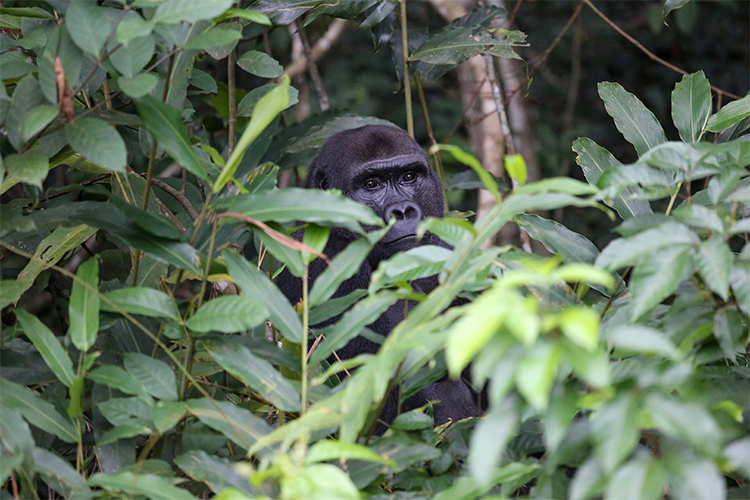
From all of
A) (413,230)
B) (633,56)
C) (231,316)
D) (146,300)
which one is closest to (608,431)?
(231,316)

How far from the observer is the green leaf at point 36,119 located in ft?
4.64

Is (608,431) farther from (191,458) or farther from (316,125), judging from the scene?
(316,125)

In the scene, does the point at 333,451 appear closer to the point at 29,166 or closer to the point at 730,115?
the point at 29,166

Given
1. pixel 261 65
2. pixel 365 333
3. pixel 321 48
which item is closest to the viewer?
pixel 365 333

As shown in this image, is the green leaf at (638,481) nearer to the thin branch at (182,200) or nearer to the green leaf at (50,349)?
the green leaf at (50,349)

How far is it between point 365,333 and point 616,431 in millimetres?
667

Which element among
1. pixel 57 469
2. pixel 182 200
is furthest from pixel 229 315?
pixel 182 200

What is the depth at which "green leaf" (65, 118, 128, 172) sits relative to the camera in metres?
1.45

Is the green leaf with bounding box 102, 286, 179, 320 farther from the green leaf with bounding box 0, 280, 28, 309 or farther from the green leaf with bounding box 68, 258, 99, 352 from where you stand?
the green leaf with bounding box 0, 280, 28, 309

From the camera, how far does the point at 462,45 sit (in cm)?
288

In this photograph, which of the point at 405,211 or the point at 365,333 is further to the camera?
the point at 405,211

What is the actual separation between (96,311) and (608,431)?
3.26ft

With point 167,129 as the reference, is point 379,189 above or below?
below

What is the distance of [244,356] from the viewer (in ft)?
4.75
